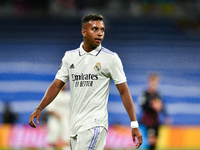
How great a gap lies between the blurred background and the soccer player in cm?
948

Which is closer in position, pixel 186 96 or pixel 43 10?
pixel 186 96

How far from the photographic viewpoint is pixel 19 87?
1440cm

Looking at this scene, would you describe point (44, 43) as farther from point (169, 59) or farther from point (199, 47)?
point (199, 47)

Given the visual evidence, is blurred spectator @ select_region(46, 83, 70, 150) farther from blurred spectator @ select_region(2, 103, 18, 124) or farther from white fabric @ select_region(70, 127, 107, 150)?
white fabric @ select_region(70, 127, 107, 150)

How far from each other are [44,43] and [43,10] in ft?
4.79

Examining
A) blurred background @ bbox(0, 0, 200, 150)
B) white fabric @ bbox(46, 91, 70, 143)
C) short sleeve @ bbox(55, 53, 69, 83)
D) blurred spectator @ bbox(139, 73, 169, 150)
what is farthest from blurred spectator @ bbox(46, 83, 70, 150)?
blurred background @ bbox(0, 0, 200, 150)

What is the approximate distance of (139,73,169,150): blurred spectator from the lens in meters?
8.68

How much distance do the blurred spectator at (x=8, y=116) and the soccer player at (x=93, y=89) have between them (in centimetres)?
813

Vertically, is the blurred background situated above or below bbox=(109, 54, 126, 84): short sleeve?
above

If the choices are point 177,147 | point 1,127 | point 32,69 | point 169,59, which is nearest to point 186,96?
point 169,59

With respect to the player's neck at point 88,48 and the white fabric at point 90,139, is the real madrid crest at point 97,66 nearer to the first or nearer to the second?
the player's neck at point 88,48

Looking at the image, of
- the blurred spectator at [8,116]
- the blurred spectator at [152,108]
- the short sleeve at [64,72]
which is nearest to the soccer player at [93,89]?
the short sleeve at [64,72]

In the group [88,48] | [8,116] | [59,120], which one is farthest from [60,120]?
[88,48]

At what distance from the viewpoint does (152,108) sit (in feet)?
28.8
